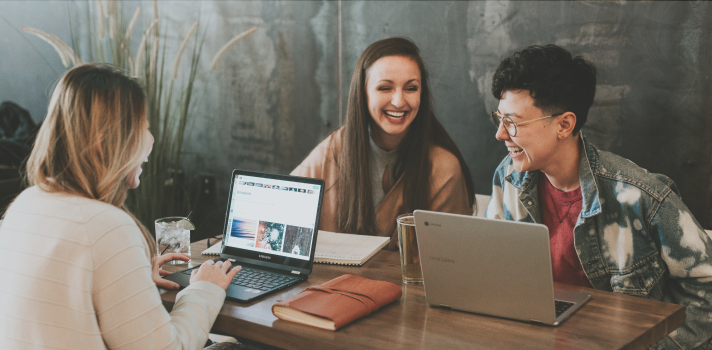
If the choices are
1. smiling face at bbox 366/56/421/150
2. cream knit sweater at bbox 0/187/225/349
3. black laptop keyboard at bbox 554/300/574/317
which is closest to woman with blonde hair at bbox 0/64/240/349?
cream knit sweater at bbox 0/187/225/349

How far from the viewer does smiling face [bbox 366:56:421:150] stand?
2.13m

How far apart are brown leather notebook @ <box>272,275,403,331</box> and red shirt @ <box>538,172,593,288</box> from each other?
606mm

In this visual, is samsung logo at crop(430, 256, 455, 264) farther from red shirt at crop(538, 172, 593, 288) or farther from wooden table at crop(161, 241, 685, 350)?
red shirt at crop(538, 172, 593, 288)

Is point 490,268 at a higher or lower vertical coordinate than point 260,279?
higher

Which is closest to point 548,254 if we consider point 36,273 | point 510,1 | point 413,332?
point 413,332

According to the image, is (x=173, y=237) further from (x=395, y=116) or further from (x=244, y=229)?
(x=395, y=116)

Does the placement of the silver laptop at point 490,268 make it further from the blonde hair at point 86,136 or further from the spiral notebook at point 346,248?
the blonde hair at point 86,136

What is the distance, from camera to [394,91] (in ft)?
7.00

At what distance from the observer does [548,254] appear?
1.14 metres

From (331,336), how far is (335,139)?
4.02 ft

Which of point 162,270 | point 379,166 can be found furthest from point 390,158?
point 162,270

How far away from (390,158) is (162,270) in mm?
990

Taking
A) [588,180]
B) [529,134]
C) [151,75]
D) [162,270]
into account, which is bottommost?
[162,270]

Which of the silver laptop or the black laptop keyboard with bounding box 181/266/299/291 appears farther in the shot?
the black laptop keyboard with bounding box 181/266/299/291
